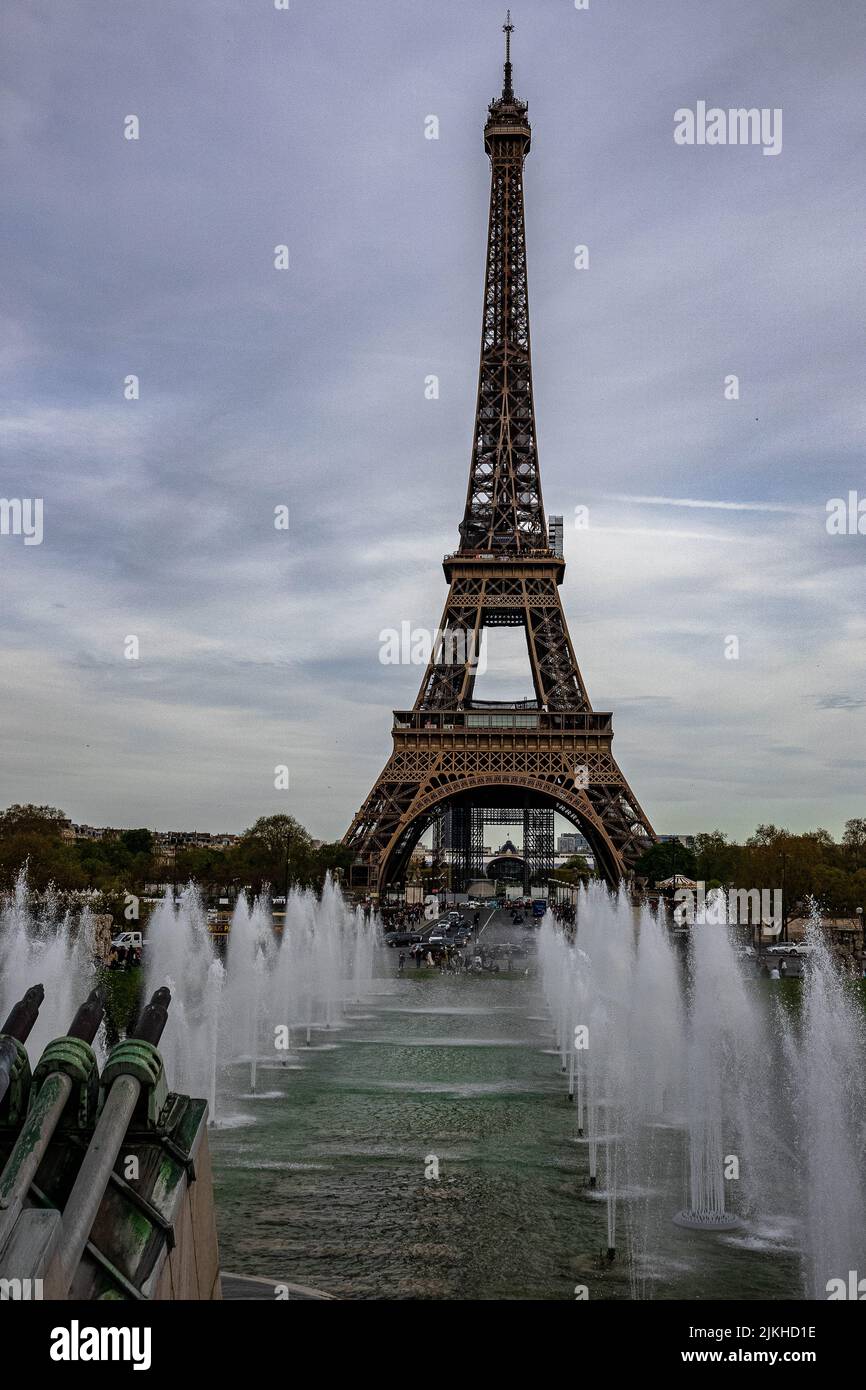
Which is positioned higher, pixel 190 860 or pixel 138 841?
pixel 138 841

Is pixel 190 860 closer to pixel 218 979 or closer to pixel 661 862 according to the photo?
pixel 661 862

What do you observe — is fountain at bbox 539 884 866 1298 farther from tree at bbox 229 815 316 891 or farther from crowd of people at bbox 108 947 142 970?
tree at bbox 229 815 316 891

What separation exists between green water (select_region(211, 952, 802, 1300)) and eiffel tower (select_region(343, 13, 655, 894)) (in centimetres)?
4599

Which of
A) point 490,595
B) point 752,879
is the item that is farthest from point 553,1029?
point 490,595

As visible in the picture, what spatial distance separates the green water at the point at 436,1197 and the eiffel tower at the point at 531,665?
45991 millimetres

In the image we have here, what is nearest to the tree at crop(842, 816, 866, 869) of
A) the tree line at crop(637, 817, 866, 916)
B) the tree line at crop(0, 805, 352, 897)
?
the tree line at crop(637, 817, 866, 916)

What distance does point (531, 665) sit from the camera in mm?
78750

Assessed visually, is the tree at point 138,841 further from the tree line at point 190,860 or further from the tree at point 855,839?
the tree at point 855,839

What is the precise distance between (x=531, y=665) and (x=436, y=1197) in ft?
211

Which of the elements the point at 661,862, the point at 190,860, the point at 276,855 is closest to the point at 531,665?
the point at 661,862

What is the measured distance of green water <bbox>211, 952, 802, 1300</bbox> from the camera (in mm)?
12172
